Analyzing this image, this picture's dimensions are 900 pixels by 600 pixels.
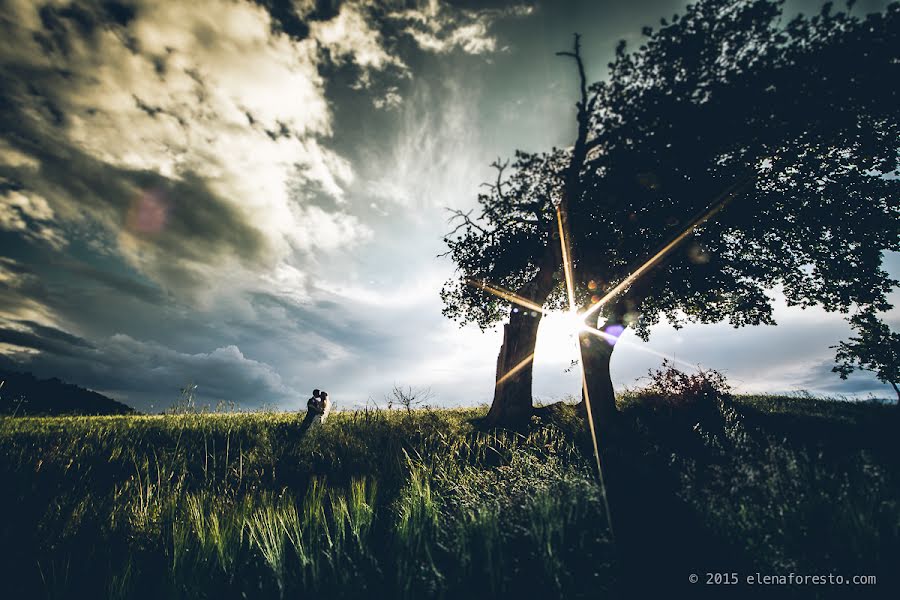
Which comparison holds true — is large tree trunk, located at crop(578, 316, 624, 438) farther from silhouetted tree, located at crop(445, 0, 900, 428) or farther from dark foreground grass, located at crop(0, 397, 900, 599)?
dark foreground grass, located at crop(0, 397, 900, 599)

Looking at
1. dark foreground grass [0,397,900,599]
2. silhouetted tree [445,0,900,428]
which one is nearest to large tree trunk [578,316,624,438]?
silhouetted tree [445,0,900,428]

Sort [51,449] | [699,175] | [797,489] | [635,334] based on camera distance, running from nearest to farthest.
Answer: [797,489] → [51,449] → [699,175] → [635,334]

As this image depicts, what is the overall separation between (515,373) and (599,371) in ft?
9.56

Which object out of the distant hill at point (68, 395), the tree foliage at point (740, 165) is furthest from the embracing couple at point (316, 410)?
the distant hill at point (68, 395)

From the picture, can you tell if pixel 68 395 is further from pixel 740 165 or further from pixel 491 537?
pixel 740 165

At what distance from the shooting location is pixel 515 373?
11.9 m

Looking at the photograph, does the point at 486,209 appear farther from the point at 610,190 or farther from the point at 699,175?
the point at 699,175

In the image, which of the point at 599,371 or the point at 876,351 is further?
the point at 876,351

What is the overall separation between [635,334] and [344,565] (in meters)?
19.3

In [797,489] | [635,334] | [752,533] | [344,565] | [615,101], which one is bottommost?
[344,565]

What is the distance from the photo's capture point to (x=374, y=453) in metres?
6.44

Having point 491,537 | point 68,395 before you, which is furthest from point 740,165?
point 68,395

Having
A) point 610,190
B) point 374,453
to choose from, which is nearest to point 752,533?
point 374,453

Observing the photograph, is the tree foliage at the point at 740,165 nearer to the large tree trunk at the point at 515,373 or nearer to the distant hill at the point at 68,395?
the large tree trunk at the point at 515,373
